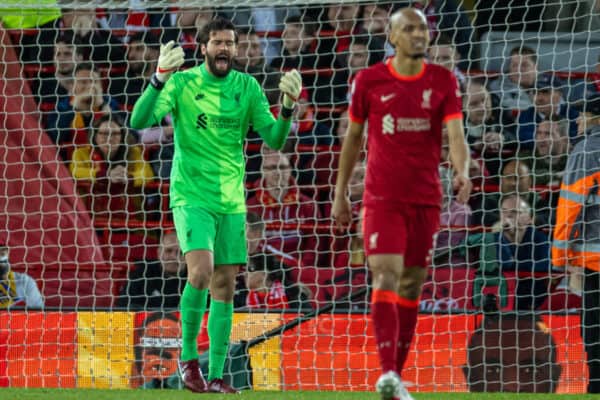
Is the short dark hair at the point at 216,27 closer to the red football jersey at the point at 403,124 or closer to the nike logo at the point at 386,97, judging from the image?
the red football jersey at the point at 403,124

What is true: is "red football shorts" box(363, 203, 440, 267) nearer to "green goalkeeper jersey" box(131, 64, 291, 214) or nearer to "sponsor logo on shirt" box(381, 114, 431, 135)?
"sponsor logo on shirt" box(381, 114, 431, 135)

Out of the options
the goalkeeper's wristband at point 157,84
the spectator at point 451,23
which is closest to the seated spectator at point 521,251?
the spectator at point 451,23

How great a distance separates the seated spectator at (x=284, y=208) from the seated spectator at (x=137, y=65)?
146 cm

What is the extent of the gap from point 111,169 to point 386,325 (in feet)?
19.2

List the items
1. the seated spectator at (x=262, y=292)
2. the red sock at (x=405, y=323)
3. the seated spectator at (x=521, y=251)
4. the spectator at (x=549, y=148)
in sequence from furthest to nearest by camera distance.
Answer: the spectator at (x=549, y=148) < the seated spectator at (x=262, y=292) < the seated spectator at (x=521, y=251) < the red sock at (x=405, y=323)

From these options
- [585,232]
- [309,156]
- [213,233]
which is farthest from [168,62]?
[309,156]

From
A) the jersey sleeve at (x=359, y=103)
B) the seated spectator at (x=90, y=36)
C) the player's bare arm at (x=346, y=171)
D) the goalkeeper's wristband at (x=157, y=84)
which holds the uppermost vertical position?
the seated spectator at (x=90, y=36)

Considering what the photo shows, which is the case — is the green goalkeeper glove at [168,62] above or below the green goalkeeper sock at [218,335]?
above

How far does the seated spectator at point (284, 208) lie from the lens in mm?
9930

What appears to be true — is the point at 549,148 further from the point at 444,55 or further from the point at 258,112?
the point at 258,112

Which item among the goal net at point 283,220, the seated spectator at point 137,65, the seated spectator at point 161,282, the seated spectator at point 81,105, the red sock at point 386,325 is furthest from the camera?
the seated spectator at point 137,65

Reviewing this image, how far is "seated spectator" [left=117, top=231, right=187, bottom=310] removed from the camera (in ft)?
30.5

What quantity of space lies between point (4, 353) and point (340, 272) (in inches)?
107

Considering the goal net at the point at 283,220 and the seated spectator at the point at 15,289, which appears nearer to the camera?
the goal net at the point at 283,220
